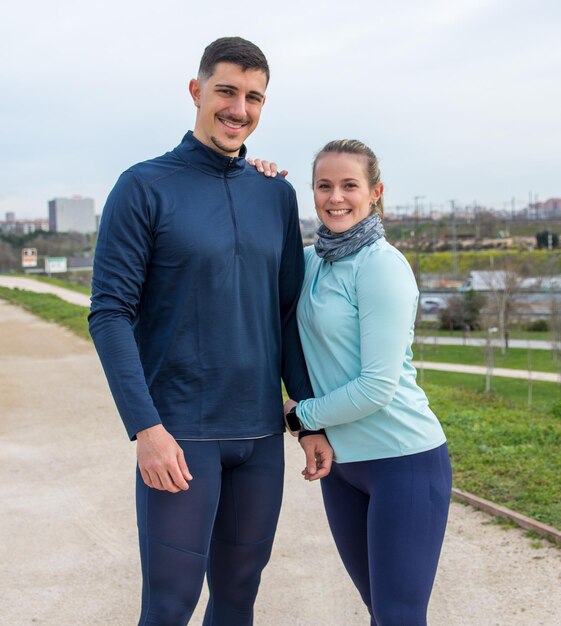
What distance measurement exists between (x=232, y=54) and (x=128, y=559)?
282cm

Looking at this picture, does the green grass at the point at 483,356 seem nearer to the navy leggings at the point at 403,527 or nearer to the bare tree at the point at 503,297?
the bare tree at the point at 503,297

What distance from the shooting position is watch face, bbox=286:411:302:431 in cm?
231

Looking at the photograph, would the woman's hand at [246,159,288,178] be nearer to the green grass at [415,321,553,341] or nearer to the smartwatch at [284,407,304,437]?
the smartwatch at [284,407,304,437]

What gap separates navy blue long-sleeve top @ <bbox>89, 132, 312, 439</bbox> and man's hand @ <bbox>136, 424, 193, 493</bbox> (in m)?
0.03

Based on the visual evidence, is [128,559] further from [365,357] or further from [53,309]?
[53,309]

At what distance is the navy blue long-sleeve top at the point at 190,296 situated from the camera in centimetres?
208

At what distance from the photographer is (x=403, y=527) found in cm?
216

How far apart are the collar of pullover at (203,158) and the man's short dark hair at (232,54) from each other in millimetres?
187

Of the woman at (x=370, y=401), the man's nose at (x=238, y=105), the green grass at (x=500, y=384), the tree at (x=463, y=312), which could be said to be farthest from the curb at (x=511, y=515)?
the tree at (x=463, y=312)

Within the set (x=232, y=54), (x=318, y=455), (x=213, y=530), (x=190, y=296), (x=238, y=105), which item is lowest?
(x=213, y=530)

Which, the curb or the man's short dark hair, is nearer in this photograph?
the man's short dark hair

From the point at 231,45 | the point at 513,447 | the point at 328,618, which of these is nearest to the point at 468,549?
the point at 328,618

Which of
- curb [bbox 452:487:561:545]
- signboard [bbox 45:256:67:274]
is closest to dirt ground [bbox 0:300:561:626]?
curb [bbox 452:487:561:545]

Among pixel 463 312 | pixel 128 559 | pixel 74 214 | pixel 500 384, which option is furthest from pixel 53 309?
pixel 74 214
